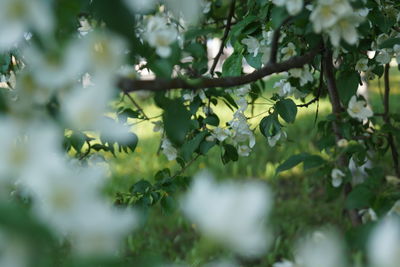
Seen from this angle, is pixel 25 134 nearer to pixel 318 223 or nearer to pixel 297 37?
pixel 297 37

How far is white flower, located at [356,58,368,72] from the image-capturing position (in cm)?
159

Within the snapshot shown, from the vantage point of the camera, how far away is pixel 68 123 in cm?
55

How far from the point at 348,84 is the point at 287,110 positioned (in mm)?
184

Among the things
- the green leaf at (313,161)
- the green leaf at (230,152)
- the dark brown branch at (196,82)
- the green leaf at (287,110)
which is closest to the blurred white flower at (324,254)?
the dark brown branch at (196,82)

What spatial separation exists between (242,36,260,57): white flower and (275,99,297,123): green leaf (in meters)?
0.16

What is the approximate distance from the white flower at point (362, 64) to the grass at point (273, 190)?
32.8 inches

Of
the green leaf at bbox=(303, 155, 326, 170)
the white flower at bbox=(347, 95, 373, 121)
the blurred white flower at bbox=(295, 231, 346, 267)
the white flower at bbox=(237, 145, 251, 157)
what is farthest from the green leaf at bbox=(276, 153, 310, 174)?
the blurred white flower at bbox=(295, 231, 346, 267)

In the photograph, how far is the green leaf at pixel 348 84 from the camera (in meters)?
1.50

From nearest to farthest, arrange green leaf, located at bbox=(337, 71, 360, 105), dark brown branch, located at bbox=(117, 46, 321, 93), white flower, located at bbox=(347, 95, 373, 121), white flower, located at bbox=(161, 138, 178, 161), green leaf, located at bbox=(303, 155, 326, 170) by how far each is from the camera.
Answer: dark brown branch, located at bbox=(117, 46, 321, 93)
green leaf, located at bbox=(303, 155, 326, 170)
white flower, located at bbox=(347, 95, 373, 121)
green leaf, located at bbox=(337, 71, 360, 105)
white flower, located at bbox=(161, 138, 178, 161)

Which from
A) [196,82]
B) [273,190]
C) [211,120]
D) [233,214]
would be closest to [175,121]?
[196,82]

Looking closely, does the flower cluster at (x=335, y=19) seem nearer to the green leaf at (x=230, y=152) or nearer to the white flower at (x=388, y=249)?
the white flower at (x=388, y=249)

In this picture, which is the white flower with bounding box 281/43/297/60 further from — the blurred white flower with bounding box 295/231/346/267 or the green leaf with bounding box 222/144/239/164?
the blurred white flower with bounding box 295/231/346/267

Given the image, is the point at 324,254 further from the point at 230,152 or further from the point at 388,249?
the point at 230,152

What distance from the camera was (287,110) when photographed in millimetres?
1519
